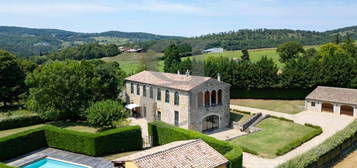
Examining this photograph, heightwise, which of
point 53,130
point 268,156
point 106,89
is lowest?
point 268,156

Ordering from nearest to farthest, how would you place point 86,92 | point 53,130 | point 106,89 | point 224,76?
point 53,130, point 86,92, point 106,89, point 224,76

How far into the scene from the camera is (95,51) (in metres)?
103

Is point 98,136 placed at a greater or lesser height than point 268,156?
greater

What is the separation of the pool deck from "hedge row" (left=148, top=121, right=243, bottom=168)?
522 cm

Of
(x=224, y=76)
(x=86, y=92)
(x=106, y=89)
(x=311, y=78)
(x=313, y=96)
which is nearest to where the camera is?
(x=86, y=92)

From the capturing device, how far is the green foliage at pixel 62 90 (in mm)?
32875

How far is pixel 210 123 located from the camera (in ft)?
109

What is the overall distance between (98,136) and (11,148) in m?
7.77

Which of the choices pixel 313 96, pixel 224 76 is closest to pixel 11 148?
pixel 224 76

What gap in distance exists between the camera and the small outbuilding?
37.8 meters

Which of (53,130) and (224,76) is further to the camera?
(224,76)

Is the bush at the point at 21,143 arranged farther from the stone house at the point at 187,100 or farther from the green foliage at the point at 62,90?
the stone house at the point at 187,100

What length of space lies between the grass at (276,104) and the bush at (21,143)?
97.2ft

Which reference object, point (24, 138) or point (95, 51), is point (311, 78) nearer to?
point (24, 138)
